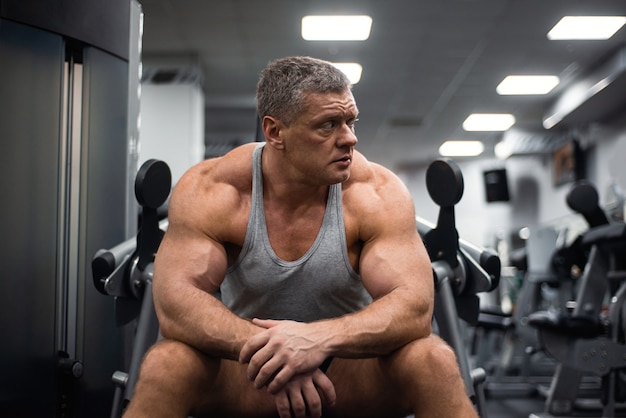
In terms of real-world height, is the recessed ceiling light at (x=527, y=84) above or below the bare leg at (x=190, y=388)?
above

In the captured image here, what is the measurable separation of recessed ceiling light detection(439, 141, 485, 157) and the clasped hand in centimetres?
801

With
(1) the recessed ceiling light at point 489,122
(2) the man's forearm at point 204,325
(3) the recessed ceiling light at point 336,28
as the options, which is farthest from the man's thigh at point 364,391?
(1) the recessed ceiling light at point 489,122

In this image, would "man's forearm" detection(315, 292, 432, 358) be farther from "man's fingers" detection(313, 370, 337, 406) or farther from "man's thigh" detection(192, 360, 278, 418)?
"man's thigh" detection(192, 360, 278, 418)

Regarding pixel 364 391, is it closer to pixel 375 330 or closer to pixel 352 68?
pixel 375 330

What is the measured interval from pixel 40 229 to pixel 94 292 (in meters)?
0.28

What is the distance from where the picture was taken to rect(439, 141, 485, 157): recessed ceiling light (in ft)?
29.9

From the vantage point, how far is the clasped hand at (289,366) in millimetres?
1290

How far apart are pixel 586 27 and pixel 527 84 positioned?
140 cm

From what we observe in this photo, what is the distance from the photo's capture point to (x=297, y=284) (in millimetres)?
1568

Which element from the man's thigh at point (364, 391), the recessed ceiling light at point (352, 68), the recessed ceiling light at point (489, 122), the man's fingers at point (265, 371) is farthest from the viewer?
the recessed ceiling light at point (489, 122)

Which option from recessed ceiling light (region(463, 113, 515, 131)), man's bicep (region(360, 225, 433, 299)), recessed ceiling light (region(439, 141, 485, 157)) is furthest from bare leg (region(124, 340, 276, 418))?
recessed ceiling light (region(439, 141, 485, 157))

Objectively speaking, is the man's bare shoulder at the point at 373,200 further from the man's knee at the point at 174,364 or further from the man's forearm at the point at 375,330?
the man's knee at the point at 174,364

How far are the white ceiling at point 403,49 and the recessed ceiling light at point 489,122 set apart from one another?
0.42 ft

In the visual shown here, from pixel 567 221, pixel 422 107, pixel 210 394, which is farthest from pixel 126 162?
pixel 567 221
